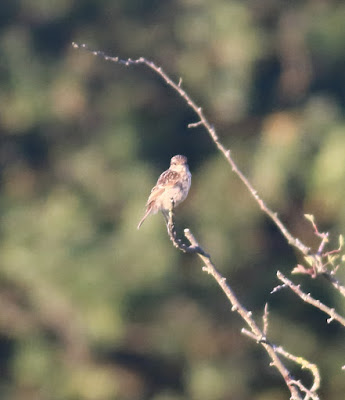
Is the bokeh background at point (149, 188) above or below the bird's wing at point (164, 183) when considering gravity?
above

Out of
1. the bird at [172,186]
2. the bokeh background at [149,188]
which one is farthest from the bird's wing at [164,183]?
the bokeh background at [149,188]

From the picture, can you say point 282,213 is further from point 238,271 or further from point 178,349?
point 178,349

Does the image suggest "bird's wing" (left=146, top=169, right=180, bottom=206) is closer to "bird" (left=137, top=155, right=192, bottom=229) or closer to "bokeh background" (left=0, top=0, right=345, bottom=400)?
"bird" (left=137, top=155, right=192, bottom=229)

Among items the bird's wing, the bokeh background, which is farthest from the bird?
the bokeh background

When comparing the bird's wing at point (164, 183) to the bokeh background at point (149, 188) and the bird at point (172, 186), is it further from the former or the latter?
the bokeh background at point (149, 188)

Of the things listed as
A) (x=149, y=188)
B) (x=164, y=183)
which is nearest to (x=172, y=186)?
(x=164, y=183)

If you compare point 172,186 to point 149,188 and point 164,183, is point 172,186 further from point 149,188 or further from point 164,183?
point 149,188

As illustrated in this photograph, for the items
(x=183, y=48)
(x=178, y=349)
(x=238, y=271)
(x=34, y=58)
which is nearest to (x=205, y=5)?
(x=183, y=48)
